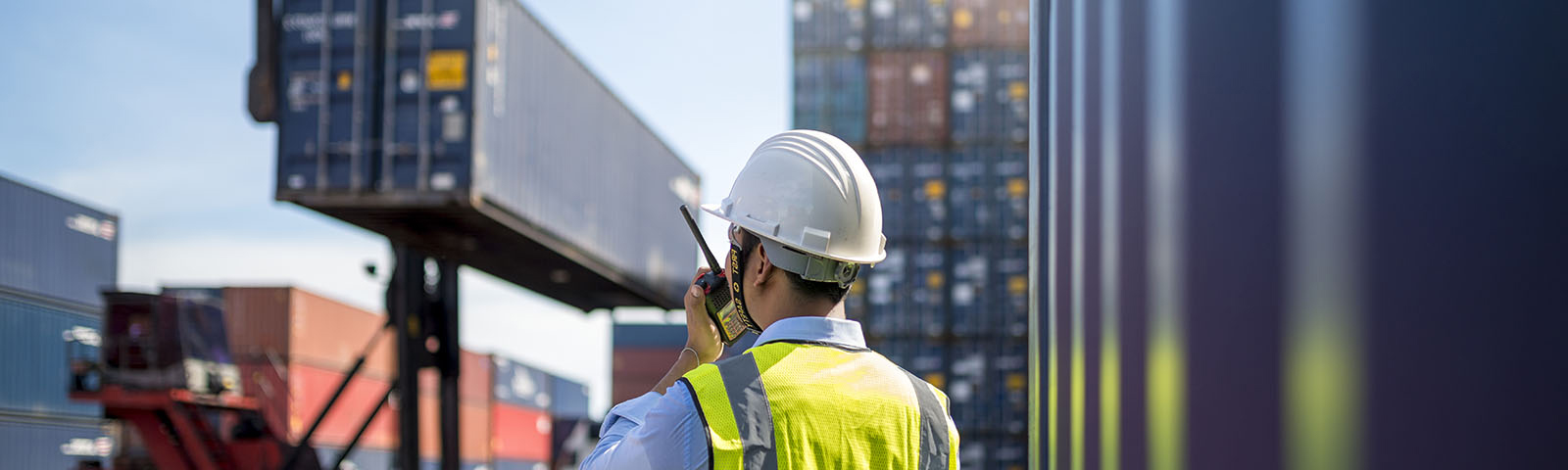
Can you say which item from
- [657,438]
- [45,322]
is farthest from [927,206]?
[657,438]

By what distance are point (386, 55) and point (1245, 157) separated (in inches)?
608

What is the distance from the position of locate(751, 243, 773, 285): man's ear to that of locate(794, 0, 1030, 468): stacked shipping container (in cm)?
1828

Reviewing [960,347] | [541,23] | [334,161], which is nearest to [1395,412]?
[334,161]

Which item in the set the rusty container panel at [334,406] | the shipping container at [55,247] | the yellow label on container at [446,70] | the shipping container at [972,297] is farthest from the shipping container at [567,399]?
the yellow label on container at [446,70]

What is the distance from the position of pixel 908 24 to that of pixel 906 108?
1523 millimetres

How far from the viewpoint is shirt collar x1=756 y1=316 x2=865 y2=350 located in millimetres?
1951

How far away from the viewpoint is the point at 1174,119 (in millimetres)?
719

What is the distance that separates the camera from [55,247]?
22.0 meters

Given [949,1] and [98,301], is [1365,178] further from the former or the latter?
[98,301]

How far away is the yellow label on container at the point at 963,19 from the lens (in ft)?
70.6

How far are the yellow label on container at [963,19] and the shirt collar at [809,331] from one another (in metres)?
20.0

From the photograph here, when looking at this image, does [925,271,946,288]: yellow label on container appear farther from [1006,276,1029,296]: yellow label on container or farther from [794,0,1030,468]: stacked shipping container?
[1006,276,1029,296]: yellow label on container

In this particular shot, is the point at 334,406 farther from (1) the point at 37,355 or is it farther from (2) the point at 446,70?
(2) the point at 446,70

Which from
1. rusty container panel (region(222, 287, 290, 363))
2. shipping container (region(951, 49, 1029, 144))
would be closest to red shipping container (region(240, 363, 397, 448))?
rusty container panel (region(222, 287, 290, 363))
